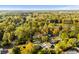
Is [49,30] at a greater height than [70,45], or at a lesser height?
greater

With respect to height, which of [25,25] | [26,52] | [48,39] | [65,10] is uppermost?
[65,10]

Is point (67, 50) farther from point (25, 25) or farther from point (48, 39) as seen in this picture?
point (25, 25)

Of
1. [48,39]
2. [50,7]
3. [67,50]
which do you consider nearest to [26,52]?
[48,39]

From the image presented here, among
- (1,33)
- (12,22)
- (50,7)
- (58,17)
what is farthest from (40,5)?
(1,33)

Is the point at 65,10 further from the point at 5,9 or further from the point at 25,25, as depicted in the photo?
the point at 5,9

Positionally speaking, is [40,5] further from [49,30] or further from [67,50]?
[67,50]
